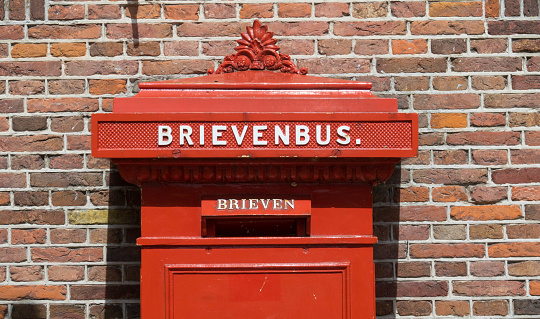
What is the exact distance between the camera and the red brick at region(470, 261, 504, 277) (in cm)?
211

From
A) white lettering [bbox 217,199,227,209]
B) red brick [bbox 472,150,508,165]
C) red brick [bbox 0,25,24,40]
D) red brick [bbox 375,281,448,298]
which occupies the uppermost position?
red brick [bbox 0,25,24,40]

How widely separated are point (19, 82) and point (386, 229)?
1.73m

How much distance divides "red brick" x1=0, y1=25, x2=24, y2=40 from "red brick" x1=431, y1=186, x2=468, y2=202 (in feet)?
6.41

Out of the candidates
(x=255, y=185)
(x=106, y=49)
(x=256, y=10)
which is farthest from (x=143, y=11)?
(x=255, y=185)

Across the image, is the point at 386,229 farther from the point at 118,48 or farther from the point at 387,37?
the point at 118,48

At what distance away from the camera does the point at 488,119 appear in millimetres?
2146

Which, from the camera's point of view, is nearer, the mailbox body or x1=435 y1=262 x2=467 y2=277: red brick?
the mailbox body

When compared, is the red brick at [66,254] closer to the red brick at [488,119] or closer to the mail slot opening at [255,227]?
the mail slot opening at [255,227]

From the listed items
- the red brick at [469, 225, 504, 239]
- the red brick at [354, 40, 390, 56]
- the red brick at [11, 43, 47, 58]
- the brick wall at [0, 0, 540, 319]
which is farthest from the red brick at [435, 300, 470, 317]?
the red brick at [11, 43, 47, 58]

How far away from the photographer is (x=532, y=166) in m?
2.13

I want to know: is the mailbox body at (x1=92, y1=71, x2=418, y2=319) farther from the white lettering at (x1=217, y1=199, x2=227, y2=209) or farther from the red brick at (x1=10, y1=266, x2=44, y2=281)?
the red brick at (x1=10, y1=266, x2=44, y2=281)

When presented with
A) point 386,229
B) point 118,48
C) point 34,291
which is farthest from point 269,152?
point 34,291

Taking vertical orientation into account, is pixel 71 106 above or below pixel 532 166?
above

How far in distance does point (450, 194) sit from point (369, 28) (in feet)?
2.67
